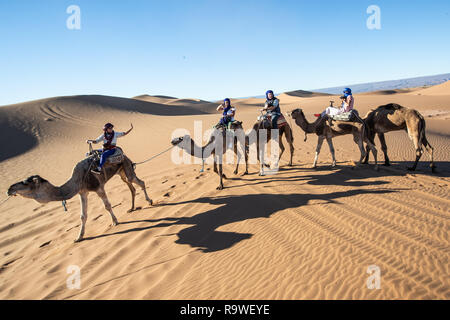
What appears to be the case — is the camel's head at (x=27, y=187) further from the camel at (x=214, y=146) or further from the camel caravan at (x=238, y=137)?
the camel at (x=214, y=146)

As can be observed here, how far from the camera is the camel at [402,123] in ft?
26.9

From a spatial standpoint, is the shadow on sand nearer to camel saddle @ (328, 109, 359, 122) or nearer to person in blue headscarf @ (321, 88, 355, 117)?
camel saddle @ (328, 109, 359, 122)

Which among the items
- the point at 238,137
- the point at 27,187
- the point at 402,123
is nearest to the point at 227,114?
the point at 238,137

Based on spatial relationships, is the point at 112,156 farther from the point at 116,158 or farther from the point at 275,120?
the point at 275,120

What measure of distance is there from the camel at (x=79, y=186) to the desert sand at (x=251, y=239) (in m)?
0.86

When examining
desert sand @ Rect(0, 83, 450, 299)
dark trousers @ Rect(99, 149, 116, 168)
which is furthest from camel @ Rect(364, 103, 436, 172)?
dark trousers @ Rect(99, 149, 116, 168)

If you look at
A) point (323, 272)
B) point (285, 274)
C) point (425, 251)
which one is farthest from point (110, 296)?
point (425, 251)

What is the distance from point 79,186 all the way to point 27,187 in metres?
1.00

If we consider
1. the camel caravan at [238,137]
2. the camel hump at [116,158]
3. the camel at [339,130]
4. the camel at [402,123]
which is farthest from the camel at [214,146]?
the camel at [402,123]

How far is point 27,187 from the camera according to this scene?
4.81 m

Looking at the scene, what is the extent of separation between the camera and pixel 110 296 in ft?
12.3

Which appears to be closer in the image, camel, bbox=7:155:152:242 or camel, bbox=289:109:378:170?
camel, bbox=7:155:152:242

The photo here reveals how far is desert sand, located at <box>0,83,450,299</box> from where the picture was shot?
3.67 meters
